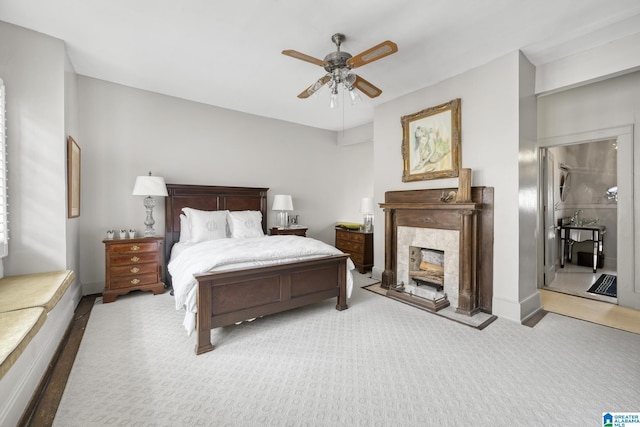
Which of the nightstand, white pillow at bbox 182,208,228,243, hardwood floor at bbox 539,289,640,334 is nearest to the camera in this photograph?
hardwood floor at bbox 539,289,640,334

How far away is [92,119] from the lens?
3.76m

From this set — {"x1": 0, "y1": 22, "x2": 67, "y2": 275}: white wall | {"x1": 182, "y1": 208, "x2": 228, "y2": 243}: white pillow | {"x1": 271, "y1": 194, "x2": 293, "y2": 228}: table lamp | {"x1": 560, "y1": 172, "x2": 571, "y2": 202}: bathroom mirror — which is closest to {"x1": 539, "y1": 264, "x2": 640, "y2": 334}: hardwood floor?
{"x1": 560, "y1": 172, "x2": 571, "y2": 202}: bathroom mirror

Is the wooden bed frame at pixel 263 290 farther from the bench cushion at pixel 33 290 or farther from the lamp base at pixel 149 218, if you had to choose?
the lamp base at pixel 149 218

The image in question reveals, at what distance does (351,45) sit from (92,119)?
140 inches

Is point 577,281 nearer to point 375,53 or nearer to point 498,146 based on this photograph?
point 498,146

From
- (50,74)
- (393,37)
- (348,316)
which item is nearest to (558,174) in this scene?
(393,37)

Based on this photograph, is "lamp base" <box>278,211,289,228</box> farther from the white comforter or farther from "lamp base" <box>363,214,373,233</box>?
the white comforter

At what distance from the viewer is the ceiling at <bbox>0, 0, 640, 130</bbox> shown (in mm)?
2342

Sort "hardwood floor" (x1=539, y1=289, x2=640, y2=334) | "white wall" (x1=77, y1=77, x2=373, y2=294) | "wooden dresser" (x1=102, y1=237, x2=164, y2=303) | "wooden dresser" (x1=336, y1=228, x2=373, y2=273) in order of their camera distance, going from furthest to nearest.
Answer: "wooden dresser" (x1=336, y1=228, x2=373, y2=273) < "white wall" (x1=77, y1=77, x2=373, y2=294) < "wooden dresser" (x1=102, y1=237, x2=164, y2=303) < "hardwood floor" (x1=539, y1=289, x2=640, y2=334)

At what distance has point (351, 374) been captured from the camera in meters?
2.05

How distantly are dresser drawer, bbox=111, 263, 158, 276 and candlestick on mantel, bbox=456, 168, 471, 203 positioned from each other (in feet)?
13.1

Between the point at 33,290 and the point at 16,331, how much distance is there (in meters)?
0.89

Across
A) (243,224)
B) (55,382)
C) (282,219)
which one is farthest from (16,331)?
(282,219)

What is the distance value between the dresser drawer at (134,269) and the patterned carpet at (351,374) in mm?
686
